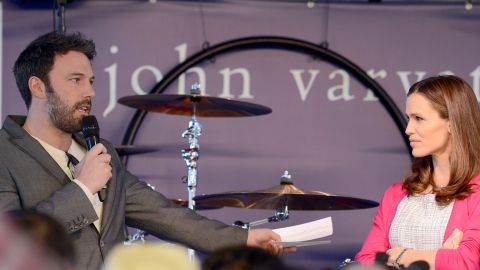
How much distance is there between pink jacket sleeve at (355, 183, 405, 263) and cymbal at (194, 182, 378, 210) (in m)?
0.47

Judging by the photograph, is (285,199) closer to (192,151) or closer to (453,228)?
(192,151)

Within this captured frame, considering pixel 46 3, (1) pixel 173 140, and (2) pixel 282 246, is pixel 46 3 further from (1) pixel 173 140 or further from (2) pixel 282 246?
(2) pixel 282 246

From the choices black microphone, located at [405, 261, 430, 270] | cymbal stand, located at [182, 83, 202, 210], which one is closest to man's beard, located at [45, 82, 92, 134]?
cymbal stand, located at [182, 83, 202, 210]

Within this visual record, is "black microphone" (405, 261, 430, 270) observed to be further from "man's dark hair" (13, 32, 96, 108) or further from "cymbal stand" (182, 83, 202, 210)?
"cymbal stand" (182, 83, 202, 210)

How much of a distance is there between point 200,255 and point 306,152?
83 centimetres

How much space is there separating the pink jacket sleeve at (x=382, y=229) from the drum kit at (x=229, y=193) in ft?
1.54

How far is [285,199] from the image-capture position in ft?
16.7

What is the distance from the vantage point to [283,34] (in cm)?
604

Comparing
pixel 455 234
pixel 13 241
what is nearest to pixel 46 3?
pixel 455 234

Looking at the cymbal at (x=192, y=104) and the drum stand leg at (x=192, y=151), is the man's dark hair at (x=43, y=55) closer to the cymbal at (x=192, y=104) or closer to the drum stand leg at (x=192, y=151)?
the cymbal at (x=192, y=104)

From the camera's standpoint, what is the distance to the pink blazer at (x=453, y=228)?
405 cm

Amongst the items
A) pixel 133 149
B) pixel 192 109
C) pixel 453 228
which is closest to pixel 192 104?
pixel 192 109

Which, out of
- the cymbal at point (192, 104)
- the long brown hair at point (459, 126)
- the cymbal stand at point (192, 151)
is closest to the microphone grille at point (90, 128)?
the cymbal at point (192, 104)

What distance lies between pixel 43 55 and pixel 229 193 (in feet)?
3.59
